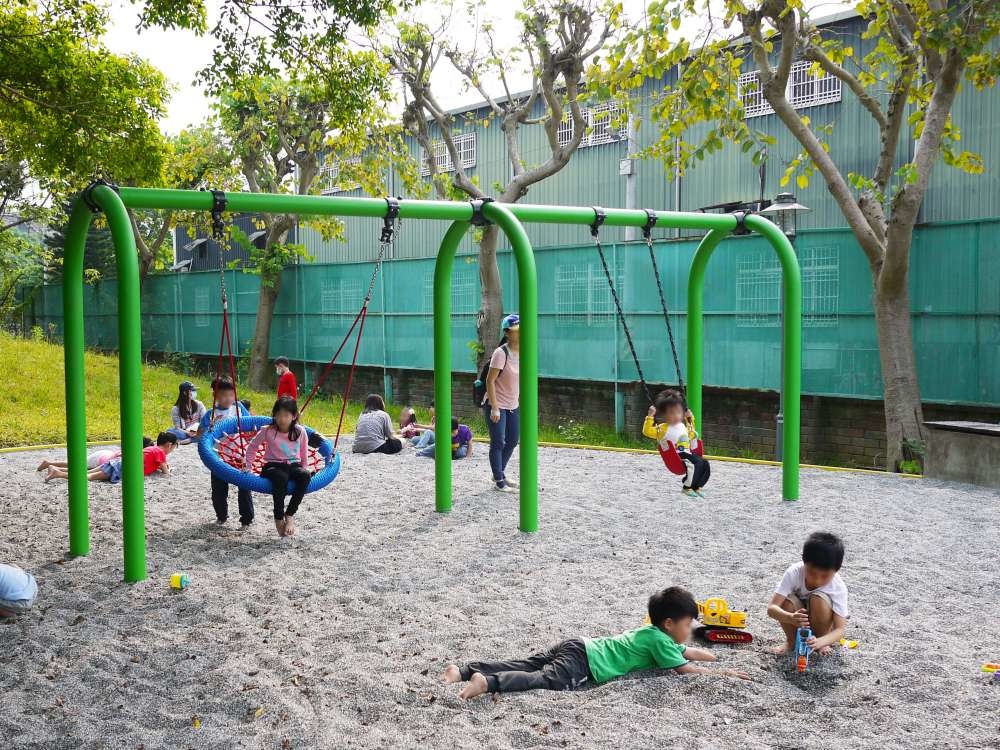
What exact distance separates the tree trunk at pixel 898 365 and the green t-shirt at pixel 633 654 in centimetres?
703

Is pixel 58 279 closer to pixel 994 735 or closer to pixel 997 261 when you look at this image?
pixel 997 261

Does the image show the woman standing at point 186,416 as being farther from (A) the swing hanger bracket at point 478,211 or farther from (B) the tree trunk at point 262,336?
(B) the tree trunk at point 262,336

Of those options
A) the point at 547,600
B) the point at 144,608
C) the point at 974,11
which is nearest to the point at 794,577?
the point at 547,600

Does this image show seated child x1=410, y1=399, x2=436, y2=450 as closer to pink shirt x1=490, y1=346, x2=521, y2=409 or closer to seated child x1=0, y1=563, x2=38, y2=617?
pink shirt x1=490, y1=346, x2=521, y2=409

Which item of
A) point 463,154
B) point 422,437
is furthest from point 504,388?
point 463,154

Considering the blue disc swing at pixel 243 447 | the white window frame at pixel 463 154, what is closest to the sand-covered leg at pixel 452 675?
the blue disc swing at pixel 243 447

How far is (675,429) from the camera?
722cm

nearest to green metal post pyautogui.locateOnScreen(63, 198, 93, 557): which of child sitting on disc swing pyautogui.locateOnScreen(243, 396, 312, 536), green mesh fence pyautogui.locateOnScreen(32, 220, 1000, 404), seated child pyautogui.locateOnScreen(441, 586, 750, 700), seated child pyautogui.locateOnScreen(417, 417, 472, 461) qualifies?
child sitting on disc swing pyautogui.locateOnScreen(243, 396, 312, 536)

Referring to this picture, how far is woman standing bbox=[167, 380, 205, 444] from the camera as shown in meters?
10.8

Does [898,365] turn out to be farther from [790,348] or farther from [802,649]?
[802,649]

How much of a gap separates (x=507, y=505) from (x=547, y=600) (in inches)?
102

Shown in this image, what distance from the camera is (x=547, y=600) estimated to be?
5.09 metres

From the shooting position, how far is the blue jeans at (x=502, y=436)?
26.0 feet

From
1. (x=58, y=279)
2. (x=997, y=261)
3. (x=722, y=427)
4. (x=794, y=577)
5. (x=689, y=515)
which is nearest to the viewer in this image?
(x=794, y=577)
